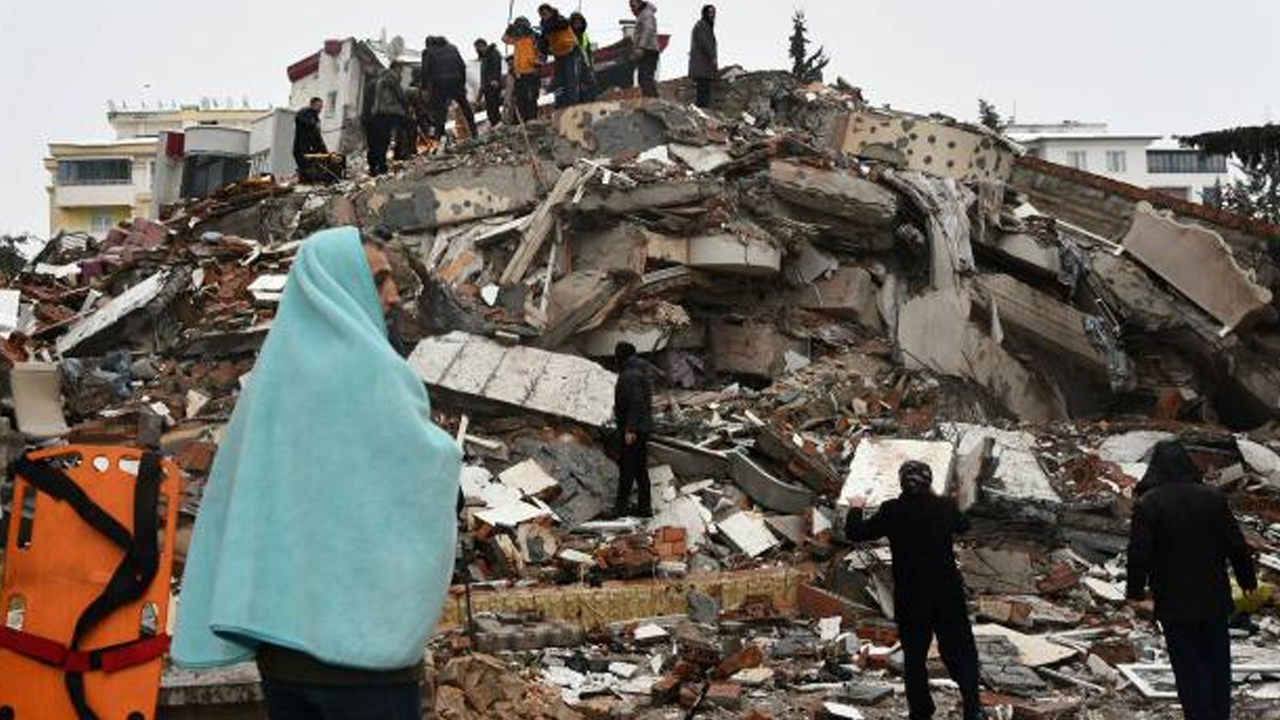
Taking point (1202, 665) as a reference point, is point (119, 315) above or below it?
above

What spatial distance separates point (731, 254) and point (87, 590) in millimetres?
10194

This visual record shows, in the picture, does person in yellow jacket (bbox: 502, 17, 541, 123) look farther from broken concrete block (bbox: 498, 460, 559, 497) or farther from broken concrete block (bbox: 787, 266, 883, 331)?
broken concrete block (bbox: 498, 460, 559, 497)

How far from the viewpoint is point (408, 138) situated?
754 inches

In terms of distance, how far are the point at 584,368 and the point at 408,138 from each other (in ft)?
27.1

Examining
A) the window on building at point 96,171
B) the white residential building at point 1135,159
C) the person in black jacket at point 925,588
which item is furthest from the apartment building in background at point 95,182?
the person in black jacket at point 925,588

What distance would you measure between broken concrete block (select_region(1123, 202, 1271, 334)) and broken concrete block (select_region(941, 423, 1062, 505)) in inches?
135

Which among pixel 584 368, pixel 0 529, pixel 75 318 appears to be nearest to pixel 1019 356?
pixel 584 368

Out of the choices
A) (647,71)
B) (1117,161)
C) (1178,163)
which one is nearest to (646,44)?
(647,71)

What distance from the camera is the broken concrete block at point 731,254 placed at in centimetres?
1353

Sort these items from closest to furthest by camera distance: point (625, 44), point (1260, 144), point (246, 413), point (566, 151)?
point (246, 413), point (566, 151), point (1260, 144), point (625, 44)

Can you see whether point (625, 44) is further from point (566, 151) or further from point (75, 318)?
point (75, 318)

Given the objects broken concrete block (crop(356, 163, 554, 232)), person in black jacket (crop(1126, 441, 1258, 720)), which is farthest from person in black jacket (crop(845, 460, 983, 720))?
broken concrete block (crop(356, 163, 554, 232))

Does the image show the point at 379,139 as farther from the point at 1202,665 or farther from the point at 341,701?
the point at 341,701

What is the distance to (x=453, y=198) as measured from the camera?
14898 mm
